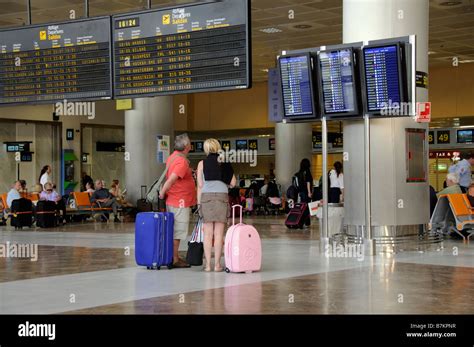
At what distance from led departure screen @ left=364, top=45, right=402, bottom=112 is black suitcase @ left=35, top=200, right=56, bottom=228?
12.4 meters

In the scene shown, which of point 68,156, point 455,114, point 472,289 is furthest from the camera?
point 68,156

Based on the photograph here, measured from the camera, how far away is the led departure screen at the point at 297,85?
13.0 metres

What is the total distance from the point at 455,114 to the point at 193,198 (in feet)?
73.0

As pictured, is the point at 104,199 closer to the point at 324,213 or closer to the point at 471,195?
the point at 471,195

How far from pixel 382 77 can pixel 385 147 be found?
119 cm

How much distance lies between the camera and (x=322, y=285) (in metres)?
8.84

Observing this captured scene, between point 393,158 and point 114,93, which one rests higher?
point 114,93

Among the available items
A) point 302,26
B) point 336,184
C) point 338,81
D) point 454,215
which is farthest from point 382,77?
point 302,26

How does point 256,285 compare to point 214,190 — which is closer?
point 256,285

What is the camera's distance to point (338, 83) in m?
12.7

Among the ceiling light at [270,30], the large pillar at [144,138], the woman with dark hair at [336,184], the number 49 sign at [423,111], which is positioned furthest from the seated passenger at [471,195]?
the large pillar at [144,138]

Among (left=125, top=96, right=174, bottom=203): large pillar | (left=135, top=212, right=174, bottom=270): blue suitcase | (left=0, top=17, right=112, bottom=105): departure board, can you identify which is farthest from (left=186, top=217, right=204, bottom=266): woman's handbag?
(left=125, top=96, right=174, bottom=203): large pillar

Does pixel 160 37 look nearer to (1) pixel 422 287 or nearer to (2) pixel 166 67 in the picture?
(2) pixel 166 67
